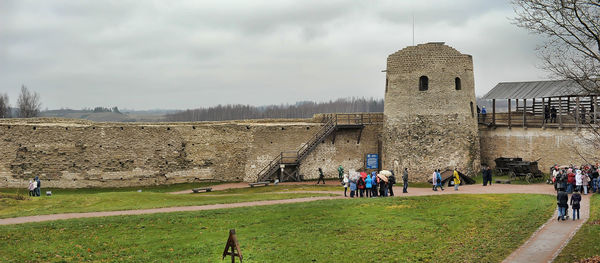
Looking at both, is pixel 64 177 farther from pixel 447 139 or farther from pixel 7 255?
pixel 447 139

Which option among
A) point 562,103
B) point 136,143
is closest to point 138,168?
point 136,143

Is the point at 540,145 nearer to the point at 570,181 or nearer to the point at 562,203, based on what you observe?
the point at 570,181

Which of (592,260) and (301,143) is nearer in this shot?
(592,260)

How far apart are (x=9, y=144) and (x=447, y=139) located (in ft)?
92.5

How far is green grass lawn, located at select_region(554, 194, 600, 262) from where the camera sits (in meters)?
13.9

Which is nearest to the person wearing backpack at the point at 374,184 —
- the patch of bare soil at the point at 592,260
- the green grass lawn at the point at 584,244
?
the green grass lawn at the point at 584,244

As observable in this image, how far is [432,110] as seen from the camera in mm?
34562

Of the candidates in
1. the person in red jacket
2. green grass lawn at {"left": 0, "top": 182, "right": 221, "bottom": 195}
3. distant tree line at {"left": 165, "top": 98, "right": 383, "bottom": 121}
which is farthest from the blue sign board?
distant tree line at {"left": 165, "top": 98, "right": 383, "bottom": 121}

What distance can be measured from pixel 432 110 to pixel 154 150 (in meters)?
18.6

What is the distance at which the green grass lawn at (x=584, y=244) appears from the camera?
1394cm

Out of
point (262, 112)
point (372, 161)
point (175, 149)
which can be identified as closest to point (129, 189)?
point (175, 149)

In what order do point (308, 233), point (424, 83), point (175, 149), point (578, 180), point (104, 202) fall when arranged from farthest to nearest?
point (175, 149) → point (424, 83) → point (104, 202) → point (578, 180) → point (308, 233)

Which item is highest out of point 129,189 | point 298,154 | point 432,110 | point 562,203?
point 432,110

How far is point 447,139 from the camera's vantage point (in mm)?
34438
